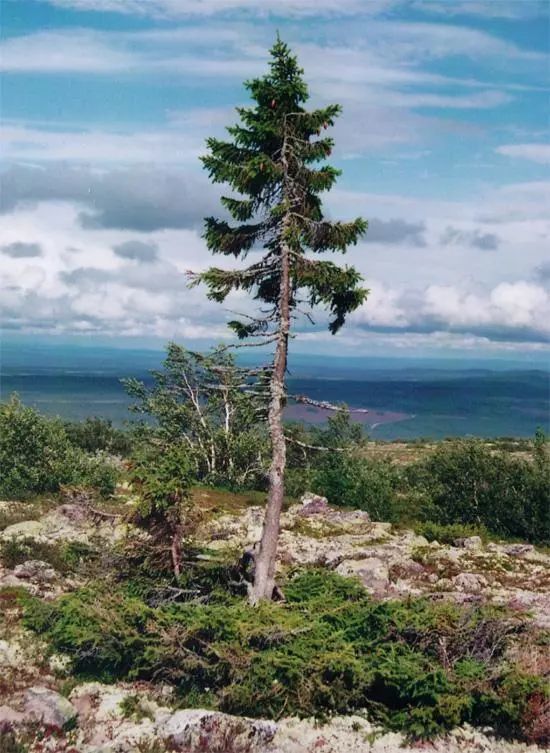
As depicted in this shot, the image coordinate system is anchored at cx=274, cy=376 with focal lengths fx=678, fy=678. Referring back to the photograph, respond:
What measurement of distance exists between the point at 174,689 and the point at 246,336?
980cm

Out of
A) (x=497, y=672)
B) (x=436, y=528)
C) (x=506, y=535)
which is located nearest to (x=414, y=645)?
(x=497, y=672)

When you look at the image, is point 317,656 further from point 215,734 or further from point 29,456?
point 29,456

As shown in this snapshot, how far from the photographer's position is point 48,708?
517 inches

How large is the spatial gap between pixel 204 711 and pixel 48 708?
3028 millimetres

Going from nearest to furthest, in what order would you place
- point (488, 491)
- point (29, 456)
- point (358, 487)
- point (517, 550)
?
point (517, 550) → point (488, 491) → point (29, 456) → point (358, 487)

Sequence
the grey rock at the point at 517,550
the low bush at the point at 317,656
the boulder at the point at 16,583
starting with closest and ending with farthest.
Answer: the low bush at the point at 317,656 → the boulder at the point at 16,583 → the grey rock at the point at 517,550

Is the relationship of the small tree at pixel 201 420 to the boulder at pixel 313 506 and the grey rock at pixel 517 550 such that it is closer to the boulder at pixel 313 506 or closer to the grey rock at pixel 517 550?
the boulder at pixel 313 506

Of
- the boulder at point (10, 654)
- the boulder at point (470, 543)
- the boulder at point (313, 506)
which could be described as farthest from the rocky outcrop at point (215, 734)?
the boulder at point (313, 506)

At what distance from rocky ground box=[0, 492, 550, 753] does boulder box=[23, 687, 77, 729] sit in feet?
0.07

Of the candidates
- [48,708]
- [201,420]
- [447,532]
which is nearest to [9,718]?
[48,708]

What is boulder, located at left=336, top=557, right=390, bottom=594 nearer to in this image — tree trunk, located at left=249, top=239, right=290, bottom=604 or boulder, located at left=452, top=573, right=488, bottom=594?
boulder, located at left=452, top=573, right=488, bottom=594

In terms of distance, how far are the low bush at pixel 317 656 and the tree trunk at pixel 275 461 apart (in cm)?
A: 169

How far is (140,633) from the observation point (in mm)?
14898

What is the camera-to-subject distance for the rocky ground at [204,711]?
1255 centimetres
